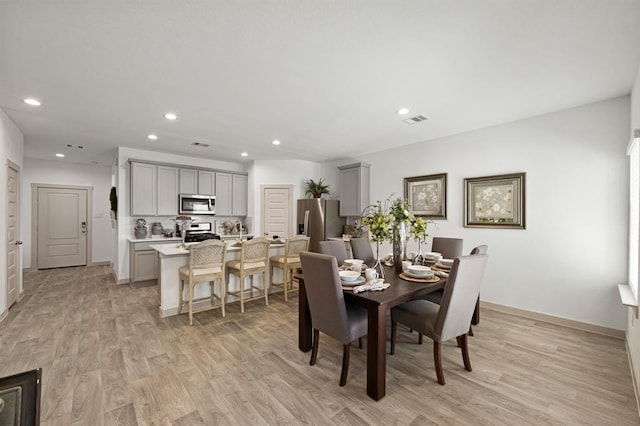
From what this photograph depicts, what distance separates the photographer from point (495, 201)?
3.90 meters

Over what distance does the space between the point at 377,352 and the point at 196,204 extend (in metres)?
5.19

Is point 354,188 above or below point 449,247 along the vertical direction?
above

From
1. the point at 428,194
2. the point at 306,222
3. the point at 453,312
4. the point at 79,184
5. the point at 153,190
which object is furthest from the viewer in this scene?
the point at 79,184

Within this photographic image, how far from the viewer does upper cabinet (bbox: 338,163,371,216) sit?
5555 mm

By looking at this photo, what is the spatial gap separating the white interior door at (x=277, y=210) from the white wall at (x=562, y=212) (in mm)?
3688

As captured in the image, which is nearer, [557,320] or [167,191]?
[557,320]

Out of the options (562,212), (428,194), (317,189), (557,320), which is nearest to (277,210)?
(317,189)

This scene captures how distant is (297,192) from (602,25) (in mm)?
5350

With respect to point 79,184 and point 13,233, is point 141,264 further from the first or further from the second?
point 79,184

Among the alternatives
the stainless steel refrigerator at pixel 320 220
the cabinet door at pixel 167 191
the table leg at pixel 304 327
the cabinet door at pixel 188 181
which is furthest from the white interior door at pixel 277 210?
the table leg at pixel 304 327

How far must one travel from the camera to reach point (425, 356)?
8.52ft

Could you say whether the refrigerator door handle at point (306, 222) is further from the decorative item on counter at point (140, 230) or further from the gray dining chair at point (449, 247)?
the decorative item on counter at point (140, 230)

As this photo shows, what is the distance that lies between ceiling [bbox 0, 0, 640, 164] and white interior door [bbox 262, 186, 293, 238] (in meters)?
2.64

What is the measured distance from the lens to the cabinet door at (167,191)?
18.2 feet
